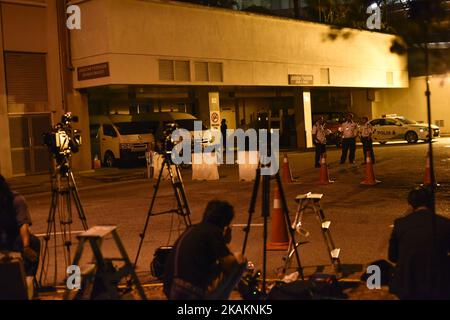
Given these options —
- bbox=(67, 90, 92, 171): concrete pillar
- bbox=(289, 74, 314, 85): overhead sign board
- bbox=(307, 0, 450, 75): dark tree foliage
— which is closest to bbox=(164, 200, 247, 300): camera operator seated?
bbox=(307, 0, 450, 75): dark tree foliage

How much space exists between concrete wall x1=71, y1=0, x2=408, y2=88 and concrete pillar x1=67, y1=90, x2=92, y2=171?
29.5 inches

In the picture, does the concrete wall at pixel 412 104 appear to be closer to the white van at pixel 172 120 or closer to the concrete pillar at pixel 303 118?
the concrete pillar at pixel 303 118

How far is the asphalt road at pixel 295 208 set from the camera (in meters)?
9.73

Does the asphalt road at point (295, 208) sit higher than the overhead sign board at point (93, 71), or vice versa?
the overhead sign board at point (93, 71)

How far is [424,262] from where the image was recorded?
5773mm

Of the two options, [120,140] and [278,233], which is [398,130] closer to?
[120,140]

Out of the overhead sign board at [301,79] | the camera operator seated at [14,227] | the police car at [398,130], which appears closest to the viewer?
the camera operator seated at [14,227]

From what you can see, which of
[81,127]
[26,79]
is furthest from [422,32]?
[26,79]

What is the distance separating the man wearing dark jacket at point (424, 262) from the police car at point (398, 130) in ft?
98.1

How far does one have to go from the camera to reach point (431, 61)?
616 centimetres

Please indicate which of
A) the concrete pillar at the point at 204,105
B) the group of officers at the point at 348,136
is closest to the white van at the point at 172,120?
the concrete pillar at the point at 204,105

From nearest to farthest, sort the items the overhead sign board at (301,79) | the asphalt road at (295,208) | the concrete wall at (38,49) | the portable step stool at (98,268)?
the portable step stool at (98,268)
the asphalt road at (295,208)
the concrete wall at (38,49)
the overhead sign board at (301,79)

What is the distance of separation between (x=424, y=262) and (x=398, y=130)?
102 ft

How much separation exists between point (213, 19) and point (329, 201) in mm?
16750
